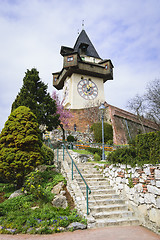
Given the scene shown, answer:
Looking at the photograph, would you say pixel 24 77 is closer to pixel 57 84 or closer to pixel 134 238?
pixel 134 238

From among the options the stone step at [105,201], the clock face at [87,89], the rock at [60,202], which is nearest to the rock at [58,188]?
the rock at [60,202]

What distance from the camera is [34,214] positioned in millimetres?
4891

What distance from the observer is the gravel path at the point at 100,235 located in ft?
13.3

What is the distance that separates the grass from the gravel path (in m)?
0.18

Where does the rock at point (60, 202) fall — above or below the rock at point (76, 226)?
above

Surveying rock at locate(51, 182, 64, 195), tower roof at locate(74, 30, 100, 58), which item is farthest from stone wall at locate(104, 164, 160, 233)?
tower roof at locate(74, 30, 100, 58)

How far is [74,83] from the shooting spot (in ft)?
86.2

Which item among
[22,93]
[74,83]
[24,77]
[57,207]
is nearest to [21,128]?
[57,207]

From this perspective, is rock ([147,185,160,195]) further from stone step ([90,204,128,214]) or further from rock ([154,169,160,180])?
stone step ([90,204,128,214])

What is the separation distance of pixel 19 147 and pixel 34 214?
3084 millimetres

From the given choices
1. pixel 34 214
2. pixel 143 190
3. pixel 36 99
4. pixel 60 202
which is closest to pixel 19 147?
pixel 60 202

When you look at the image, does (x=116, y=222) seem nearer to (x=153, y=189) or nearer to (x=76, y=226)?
(x=76, y=226)

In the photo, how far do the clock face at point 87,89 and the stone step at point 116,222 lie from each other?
74.7ft

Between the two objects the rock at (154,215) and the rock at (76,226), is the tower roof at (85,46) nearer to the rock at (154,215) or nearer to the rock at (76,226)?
the rock at (154,215)
